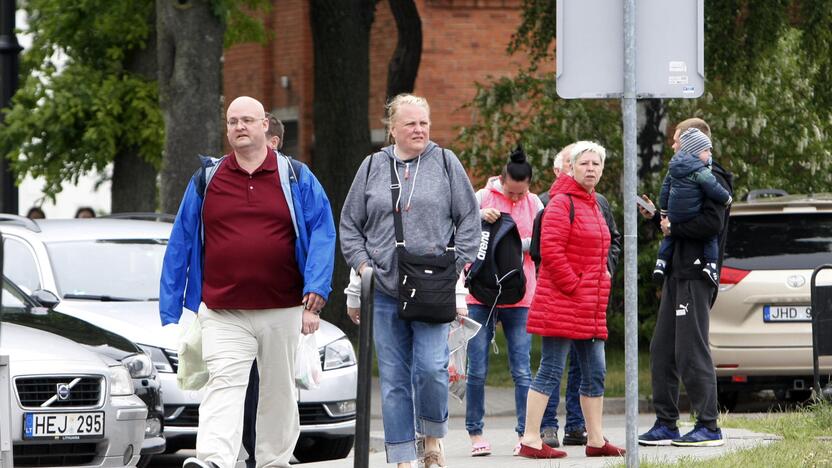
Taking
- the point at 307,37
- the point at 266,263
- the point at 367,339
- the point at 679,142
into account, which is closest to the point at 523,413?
the point at 679,142

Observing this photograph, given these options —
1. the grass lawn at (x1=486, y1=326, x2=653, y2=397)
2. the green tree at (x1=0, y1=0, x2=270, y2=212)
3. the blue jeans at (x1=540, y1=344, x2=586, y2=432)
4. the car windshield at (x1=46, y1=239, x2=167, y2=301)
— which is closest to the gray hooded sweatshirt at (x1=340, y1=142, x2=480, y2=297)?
the blue jeans at (x1=540, y1=344, x2=586, y2=432)

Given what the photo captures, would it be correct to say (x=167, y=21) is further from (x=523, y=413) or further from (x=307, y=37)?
(x=307, y=37)

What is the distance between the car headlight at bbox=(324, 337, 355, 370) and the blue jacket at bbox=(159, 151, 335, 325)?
2610 mm

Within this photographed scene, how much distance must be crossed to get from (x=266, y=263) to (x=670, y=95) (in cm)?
206

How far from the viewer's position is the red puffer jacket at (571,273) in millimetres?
9359

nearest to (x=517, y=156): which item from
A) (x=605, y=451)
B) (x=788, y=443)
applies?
(x=605, y=451)

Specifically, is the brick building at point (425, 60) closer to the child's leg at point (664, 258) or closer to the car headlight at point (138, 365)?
the child's leg at point (664, 258)

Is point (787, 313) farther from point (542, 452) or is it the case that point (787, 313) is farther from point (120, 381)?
point (120, 381)

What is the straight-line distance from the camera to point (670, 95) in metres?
7.59

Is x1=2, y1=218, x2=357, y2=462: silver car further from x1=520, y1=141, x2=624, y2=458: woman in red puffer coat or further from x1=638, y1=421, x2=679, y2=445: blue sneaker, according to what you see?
x1=638, y1=421, x2=679, y2=445: blue sneaker

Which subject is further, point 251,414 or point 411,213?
point 251,414

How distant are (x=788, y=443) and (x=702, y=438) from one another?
51 centimetres

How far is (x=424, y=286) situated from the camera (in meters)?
7.93

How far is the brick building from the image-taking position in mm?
27406
